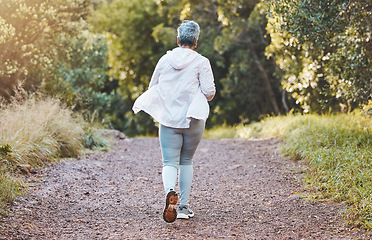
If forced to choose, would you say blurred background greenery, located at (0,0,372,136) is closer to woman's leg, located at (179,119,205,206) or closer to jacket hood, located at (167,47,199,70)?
jacket hood, located at (167,47,199,70)

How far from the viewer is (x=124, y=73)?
25.2 metres

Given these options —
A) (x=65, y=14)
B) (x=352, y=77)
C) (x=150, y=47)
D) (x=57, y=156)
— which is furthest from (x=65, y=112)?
(x=150, y=47)

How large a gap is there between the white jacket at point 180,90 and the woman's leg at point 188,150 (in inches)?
3.9

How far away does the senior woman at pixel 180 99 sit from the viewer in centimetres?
424

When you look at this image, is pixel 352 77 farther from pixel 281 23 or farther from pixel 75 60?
pixel 75 60

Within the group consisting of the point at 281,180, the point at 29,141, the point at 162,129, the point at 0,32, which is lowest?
the point at 281,180

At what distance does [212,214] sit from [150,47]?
18.8m

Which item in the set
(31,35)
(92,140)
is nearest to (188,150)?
(92,140)

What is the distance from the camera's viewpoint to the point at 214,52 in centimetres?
1892

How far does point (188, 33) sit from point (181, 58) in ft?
0.90

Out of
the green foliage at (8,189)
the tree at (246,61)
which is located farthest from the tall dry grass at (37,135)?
the tree at (246,61)

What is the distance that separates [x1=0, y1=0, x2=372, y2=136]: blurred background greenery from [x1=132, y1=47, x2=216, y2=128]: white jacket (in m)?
3.43

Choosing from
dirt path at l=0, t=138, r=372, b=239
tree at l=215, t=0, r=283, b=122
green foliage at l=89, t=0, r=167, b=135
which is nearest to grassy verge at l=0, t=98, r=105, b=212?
dirt path at l=0, t=138, r=372, b=239

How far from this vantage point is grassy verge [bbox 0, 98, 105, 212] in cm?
530
